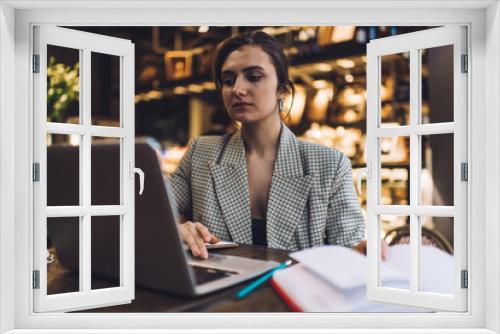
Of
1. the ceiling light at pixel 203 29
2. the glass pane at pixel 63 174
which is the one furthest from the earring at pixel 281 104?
the glass pane at pixel 63 174

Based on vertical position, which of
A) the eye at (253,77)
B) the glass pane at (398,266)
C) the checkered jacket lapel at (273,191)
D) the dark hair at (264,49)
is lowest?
the glass pane at (398,266)

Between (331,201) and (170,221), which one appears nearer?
(170,221)

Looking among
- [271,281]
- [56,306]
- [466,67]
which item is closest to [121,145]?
[56,306]

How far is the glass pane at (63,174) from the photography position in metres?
2.30

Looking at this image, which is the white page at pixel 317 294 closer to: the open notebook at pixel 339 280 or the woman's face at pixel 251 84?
the open notebook at pixel 339 280

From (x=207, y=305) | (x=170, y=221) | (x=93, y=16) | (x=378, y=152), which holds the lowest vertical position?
(x=207, y=305)

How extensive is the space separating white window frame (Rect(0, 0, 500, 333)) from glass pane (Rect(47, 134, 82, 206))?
0.09 metres

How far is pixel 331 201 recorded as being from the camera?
11.8 ft

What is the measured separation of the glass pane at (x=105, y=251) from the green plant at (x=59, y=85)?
138cm

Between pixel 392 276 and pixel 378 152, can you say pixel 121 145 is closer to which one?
pixel 378 152

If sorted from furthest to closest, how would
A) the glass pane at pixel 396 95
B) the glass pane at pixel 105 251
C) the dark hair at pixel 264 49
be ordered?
the glass pane at pixel 396 95, the dark hair at pixel 264 49, the glass pane at pixel 105 251

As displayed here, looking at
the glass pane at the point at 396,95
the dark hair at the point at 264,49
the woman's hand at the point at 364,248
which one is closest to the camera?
the woman's hand at the point at 364,248

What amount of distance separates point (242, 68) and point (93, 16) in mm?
1631

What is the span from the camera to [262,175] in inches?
154
